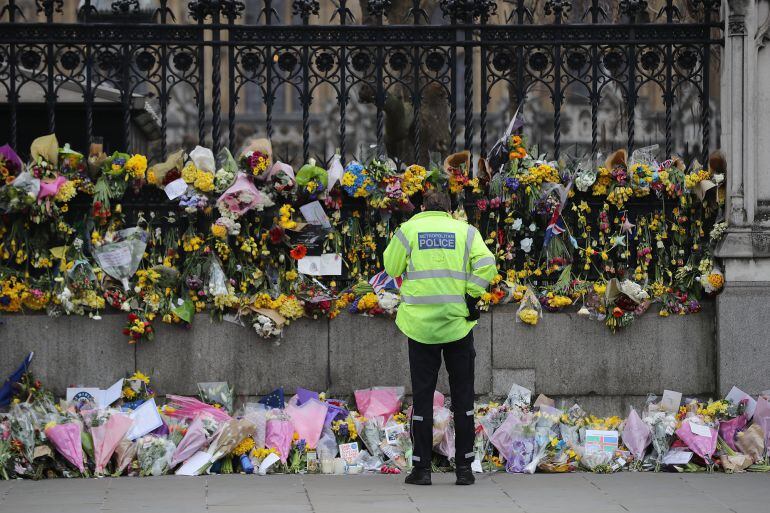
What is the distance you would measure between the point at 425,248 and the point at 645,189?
8.32 feet

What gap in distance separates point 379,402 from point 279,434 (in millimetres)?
970

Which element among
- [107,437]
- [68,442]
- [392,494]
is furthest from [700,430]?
[68,442]

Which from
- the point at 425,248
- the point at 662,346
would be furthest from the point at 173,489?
the point at 662,346

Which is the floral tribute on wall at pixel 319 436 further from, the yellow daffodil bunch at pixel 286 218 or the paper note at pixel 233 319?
the yellow daffodil bunch at pixel 286 218

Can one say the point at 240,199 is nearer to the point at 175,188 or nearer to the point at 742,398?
the point at 175,188

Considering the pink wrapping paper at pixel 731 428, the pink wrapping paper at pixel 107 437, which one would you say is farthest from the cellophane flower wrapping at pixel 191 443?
the pink wrapping paper at pixel 731 428

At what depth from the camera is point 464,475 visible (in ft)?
26.2

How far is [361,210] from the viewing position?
382 inches

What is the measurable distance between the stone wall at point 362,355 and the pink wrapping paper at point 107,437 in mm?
1022

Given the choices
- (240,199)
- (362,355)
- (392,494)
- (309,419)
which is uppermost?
(240,199)

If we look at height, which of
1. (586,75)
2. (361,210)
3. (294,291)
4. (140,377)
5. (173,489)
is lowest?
(173,489)

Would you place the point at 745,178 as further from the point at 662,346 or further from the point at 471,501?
the point at 471,501

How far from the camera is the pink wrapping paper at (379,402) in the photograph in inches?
363

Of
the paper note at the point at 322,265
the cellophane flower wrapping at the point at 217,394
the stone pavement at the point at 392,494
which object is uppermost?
the paper note at the point at 322,265
